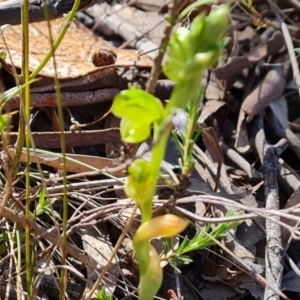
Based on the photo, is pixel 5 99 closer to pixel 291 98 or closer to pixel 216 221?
pixel 216 221

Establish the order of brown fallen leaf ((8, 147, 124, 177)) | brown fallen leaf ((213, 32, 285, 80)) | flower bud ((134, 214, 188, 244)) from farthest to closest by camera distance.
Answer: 1. brown fallen leaf ((213, 32, 285, 80))
2. brown fallen leaf ((8, 147, 124, 177))
3. flower bud ((134, 214, 188, 244))

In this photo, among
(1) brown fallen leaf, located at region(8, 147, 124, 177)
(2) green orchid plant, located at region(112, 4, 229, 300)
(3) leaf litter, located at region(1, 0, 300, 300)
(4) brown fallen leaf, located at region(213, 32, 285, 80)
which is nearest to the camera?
(2) green orchid plant, located at region(112, 4, 229, 300)

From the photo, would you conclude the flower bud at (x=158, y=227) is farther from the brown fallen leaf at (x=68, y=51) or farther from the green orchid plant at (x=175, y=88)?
the brown fallen leaf at (x=68, y=51)

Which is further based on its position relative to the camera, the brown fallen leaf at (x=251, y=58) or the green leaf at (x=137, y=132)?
the brown fallen leaf at (x=251, y=58)

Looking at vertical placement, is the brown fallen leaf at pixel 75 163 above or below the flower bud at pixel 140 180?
below

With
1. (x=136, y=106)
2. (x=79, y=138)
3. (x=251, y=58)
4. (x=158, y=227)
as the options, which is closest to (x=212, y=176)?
(x=79, y=138)

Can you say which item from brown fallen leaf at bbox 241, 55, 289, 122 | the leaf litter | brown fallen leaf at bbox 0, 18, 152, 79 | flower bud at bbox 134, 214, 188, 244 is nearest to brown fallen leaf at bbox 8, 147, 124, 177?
the leaf litter

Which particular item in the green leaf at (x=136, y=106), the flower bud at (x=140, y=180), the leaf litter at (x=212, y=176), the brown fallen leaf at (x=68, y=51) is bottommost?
the leaf litter at (x=212, y=176)

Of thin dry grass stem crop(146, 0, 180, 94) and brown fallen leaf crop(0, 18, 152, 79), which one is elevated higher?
thin dry grass stem crop(146, 0, 180, 94)

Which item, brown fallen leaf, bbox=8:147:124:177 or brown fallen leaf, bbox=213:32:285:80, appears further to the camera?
brown fallen leaf, bbox=213:32:285:80

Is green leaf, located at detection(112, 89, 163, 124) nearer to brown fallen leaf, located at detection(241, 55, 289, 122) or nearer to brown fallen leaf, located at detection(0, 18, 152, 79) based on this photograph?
brown fallen leaf, located at detection(0, 18, 152, 79)

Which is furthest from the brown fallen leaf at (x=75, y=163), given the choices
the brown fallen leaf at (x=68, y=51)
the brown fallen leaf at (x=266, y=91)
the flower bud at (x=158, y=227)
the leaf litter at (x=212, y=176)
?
the flower bud at (x=158, y=227)
